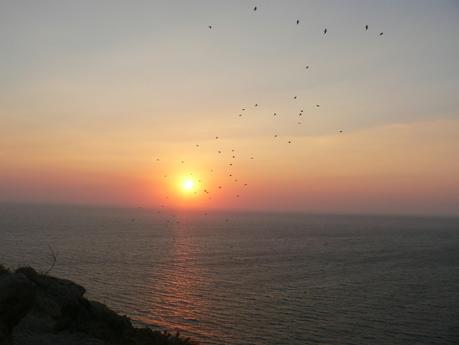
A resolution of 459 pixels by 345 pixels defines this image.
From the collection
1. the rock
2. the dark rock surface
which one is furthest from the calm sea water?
the rock

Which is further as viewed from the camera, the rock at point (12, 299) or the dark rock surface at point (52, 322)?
the dark rock surface at point (52, 322)

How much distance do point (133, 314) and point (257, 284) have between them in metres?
22.0

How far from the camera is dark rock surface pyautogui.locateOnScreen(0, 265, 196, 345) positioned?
15.9m

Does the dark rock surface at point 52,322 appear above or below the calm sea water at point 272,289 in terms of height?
above

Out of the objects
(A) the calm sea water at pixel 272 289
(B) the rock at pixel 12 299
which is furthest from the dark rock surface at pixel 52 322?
(A) the calm sea water at pixel 272 289

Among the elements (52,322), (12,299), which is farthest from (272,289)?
(12,299)

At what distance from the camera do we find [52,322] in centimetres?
2267

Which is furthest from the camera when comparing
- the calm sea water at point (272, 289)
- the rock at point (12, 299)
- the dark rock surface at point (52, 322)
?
the calm sea water at point (272, 289)

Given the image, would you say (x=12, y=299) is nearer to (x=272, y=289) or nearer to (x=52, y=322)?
(x=52, y=322)

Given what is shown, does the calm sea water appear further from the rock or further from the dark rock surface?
the rock

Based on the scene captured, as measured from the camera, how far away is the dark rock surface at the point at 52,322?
15.9 meters

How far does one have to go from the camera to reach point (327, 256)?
95.3m

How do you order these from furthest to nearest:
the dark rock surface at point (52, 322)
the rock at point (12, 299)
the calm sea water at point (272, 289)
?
the calm sea water at point (272, 289) < the dark rock surface at point (52, 322) < the rock at point (12, 299)

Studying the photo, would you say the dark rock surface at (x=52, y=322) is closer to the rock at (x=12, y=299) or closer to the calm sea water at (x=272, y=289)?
the rock at (x=12, y=299)
